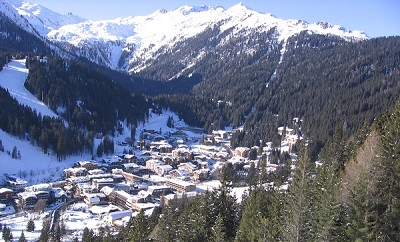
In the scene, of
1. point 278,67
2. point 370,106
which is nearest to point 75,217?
point 370,106

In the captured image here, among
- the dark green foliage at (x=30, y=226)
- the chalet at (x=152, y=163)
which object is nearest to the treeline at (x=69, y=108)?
the chalet at (x=152, y=163)

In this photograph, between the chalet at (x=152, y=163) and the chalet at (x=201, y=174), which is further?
the chalet at (x=152, y=163)

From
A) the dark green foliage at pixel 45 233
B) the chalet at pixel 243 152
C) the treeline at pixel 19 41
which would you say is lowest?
the dark green foliage at pixel 45 233

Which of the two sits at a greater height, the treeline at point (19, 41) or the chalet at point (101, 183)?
the treeline at point (19, 41)

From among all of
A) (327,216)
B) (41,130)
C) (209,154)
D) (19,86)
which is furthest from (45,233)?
(19,86)

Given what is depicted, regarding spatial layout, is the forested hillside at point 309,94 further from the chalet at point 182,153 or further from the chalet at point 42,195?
the chalet at point 42,195

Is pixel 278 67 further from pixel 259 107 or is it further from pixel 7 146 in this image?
pixel 7 146

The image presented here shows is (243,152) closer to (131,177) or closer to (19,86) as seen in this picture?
(131,177)

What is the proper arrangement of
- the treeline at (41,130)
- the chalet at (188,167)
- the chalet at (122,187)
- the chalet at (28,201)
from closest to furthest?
the chalet at (28,201), the chalet at (122,187), the chalet at (188,167), the treeline at (41,130)
